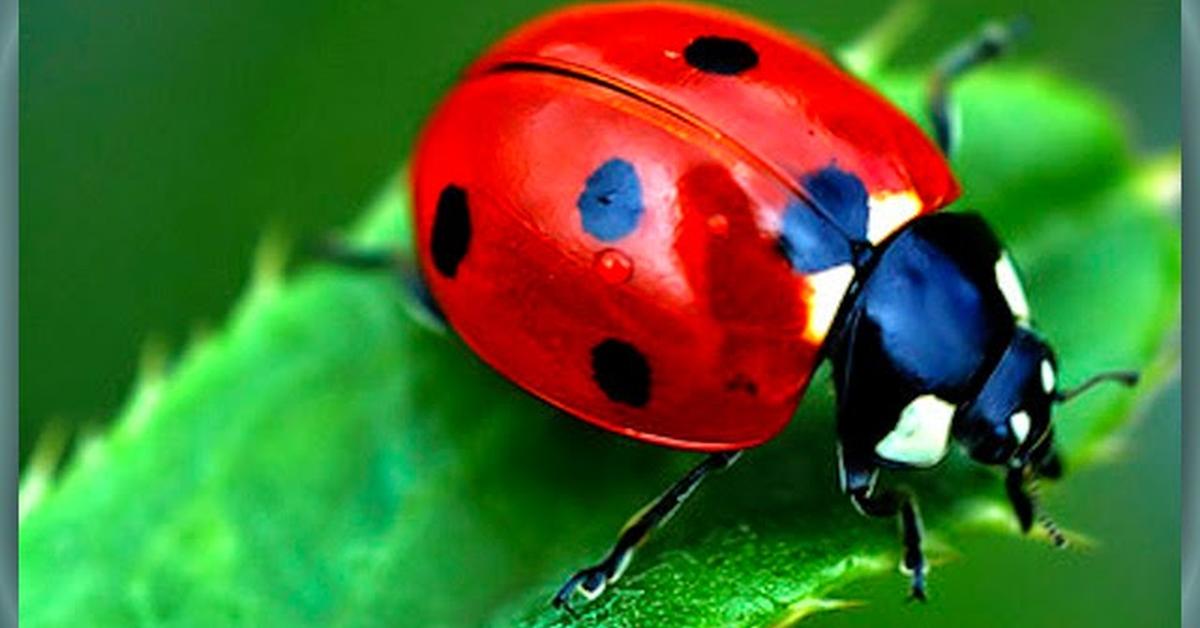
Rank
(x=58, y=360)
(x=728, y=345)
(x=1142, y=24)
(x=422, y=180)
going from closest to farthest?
Answer: (x=728, y=345)
(x=422, y=180)
(x=58, y=360)
(x=1142, y=24)

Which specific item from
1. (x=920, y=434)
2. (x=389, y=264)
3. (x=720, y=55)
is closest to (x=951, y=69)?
(x=720, y=55)

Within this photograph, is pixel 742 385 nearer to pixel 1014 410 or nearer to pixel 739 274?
pixel 739 274

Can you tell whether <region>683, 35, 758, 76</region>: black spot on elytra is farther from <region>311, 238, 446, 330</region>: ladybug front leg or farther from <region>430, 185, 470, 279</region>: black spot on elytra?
<region>311, 238, 446, 330</region>: ladybug front leg

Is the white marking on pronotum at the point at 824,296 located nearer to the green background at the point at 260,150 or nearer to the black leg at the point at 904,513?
the black leg at the point at 904,513

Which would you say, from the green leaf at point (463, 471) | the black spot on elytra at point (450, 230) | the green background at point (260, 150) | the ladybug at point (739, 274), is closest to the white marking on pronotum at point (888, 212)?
the ladybug at point (739, 274)

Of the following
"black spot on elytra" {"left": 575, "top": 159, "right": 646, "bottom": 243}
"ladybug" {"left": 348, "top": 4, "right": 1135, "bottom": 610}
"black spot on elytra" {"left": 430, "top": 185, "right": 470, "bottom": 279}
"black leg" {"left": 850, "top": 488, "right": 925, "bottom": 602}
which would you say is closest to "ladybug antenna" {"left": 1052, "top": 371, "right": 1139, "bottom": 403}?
"ladybug" {"left": 348, "top": 4, "right": 1135, "bottom": 610}

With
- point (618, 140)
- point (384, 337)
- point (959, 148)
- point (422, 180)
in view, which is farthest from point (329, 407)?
point (959, 148)

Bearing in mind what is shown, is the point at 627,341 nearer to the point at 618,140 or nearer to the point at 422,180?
the point at 618,140
